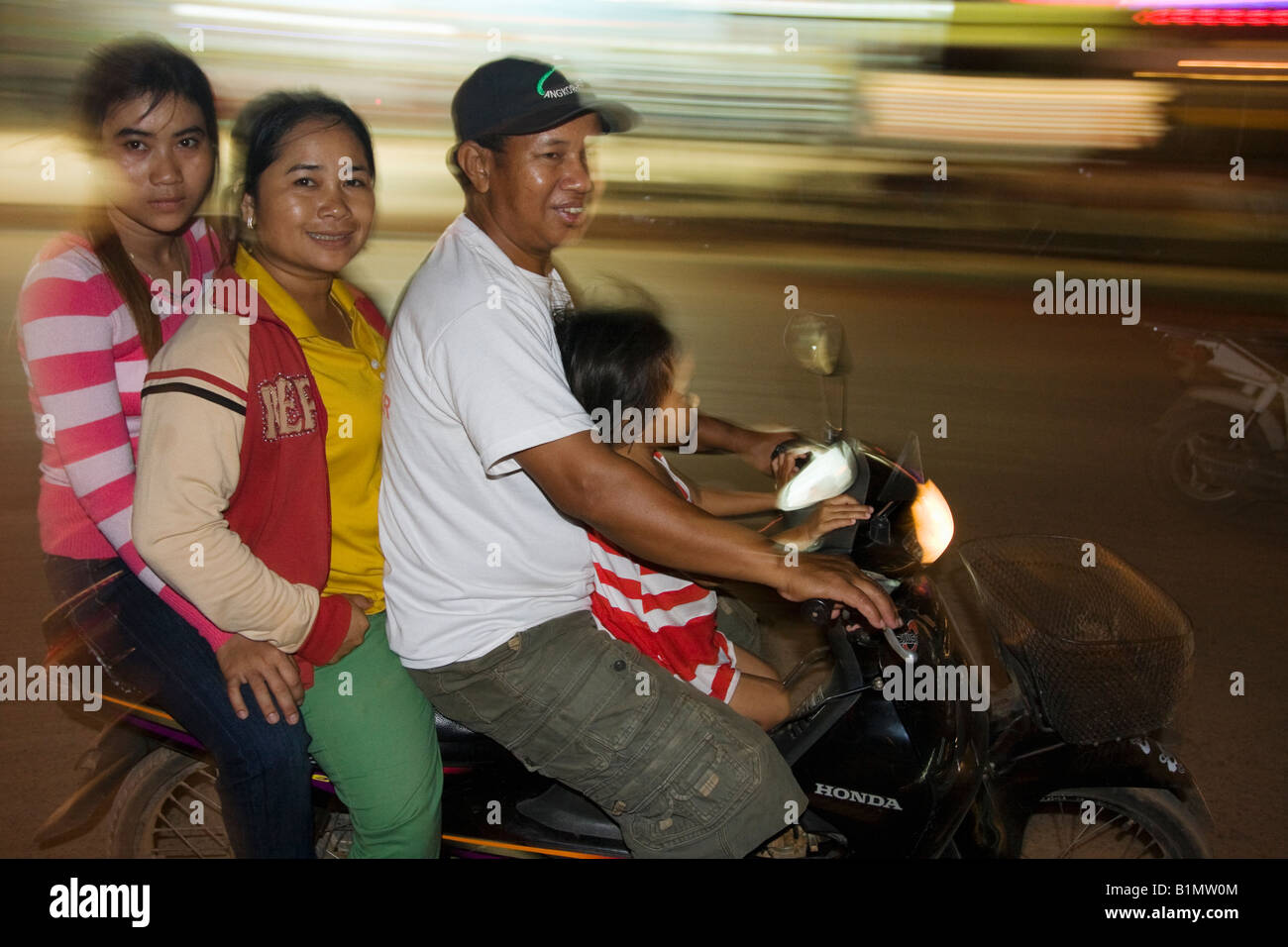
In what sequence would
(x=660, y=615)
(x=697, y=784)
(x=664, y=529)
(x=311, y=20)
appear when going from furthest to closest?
(x=311, y=20) < (x=660, y=615) < (x=697, y=784) < (x=664, y=529)

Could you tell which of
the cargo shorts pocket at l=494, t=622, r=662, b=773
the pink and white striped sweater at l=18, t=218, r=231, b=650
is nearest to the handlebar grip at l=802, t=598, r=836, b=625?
the cargo shorts pocket at l=494, t=622, r=662, b=773

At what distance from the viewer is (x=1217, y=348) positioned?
5.24m

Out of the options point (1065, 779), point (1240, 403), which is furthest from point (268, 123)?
point (1240, 403)

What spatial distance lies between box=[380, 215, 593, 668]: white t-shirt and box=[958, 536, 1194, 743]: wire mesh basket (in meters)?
0.89

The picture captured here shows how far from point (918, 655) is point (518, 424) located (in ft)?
3.11

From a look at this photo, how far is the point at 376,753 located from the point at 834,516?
1004mm

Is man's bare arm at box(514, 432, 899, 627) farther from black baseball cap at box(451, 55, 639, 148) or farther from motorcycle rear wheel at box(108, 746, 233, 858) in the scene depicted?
motorcycle rear wheel at box(108, 746, 233, 858)

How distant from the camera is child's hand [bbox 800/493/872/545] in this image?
194 cm

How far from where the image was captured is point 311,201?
2.00 meters

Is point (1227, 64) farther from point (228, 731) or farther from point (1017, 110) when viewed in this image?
point (228, 731)

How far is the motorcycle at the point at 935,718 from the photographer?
1986 millimetres

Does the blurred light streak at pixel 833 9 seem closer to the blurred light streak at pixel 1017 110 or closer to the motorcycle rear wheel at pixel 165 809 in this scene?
the blurred light streak at pixel 1017 110

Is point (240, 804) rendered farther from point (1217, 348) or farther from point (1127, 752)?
point (1217, 348)

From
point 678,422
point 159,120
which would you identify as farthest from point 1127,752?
point 159,120
